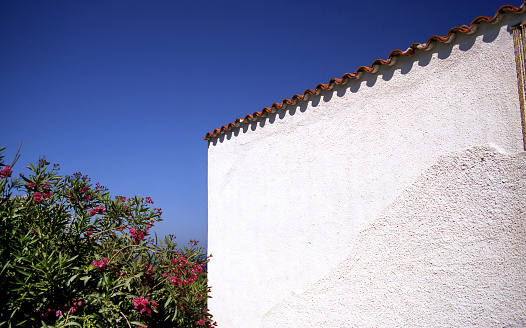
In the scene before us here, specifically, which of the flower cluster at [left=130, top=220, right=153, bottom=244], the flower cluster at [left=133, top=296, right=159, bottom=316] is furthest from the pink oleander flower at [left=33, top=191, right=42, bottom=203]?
the flower cluster at [left=133, top=296, right=159, bottom=316]

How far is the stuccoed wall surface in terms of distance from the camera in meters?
4.02

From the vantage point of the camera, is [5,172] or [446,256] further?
[5,172]

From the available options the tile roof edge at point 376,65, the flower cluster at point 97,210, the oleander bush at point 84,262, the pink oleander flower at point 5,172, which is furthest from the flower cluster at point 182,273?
the tile roof edge at point 376,65

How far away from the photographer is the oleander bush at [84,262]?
163 inches

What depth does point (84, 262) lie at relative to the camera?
4.80 meters

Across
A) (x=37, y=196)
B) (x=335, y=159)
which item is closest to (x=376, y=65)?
(x=335, y=159)

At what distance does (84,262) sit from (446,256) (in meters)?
4.06

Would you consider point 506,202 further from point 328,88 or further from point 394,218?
point 328,88

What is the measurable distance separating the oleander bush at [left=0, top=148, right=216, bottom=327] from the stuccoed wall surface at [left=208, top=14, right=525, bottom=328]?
Result: 0.83 meters

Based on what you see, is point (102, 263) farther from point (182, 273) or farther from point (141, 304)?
point (182, 273)

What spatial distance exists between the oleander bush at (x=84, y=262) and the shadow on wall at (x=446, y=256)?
2.13m

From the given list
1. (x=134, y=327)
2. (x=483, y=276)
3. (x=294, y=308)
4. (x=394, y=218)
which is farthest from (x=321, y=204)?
(x=134, y=327)

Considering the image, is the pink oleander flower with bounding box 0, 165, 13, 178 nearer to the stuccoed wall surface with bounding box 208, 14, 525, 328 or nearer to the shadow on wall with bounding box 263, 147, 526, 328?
the stuccoed wall surface with bounding box 208, 14, 525, 328

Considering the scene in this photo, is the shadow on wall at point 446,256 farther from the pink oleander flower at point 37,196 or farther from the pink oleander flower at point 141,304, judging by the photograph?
the pink oleander flower at point 37,196
